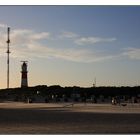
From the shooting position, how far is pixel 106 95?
68.0 m

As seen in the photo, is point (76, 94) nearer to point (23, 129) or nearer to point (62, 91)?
point (62, 91)

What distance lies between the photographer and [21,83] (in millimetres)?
66500

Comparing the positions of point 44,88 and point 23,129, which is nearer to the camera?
point 23,129

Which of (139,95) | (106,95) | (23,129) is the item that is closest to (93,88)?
(106,95)
